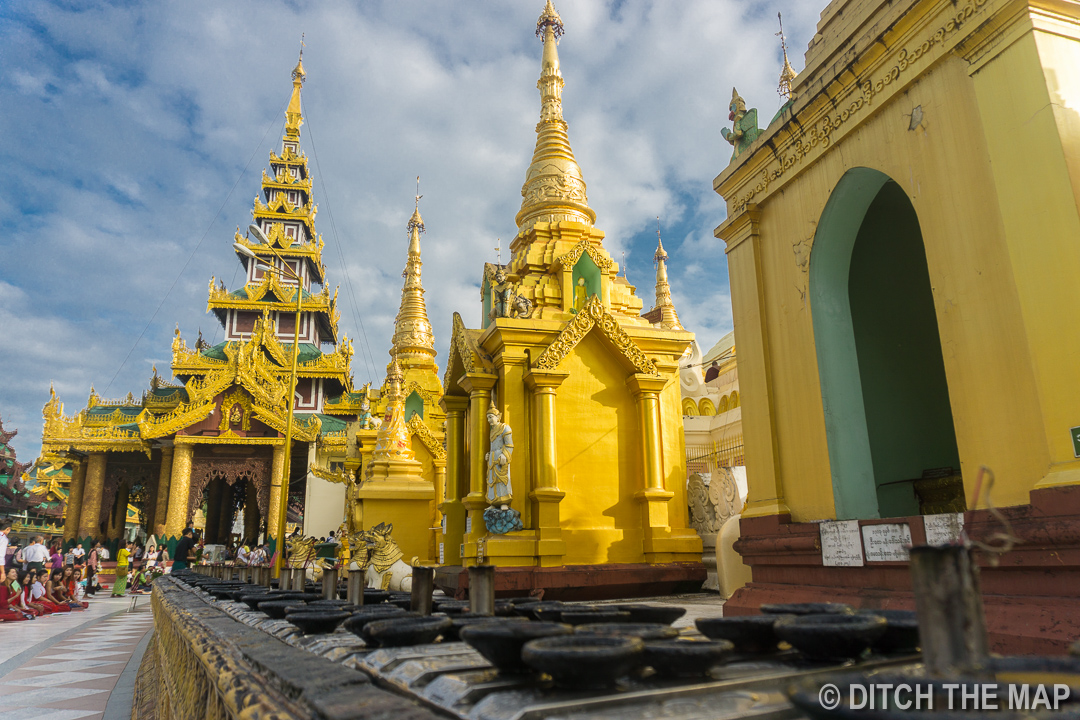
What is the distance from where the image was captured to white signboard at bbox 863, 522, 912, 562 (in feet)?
12.2

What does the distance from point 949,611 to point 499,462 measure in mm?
7761

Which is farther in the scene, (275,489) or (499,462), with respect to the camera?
(275,489)

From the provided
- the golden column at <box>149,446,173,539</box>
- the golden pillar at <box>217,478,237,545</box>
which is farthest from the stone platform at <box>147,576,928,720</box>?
the golden pillar at <box>217,478,237,545</box>

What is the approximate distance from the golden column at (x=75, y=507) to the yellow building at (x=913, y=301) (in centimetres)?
2728

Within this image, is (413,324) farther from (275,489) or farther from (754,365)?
(754,365)

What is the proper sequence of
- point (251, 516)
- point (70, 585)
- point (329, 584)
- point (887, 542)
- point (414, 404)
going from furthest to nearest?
point (251, 516)
point (414, 404)
point (70, 585)
point (887, 542)
point (329, 584)

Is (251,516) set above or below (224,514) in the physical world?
below

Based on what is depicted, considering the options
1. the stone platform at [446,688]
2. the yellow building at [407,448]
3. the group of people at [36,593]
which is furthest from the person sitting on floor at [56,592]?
the stone platform at [446,688]

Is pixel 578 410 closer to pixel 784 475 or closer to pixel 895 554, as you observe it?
pixel 784 475

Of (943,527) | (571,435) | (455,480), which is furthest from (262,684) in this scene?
(455,480)

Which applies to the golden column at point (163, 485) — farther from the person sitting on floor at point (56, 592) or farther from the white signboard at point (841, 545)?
the white signboard at point (841, 545)

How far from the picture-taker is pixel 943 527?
3482 mm

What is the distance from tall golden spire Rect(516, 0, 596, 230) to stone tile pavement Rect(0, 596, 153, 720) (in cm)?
871

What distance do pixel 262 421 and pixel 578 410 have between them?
63.6ft
